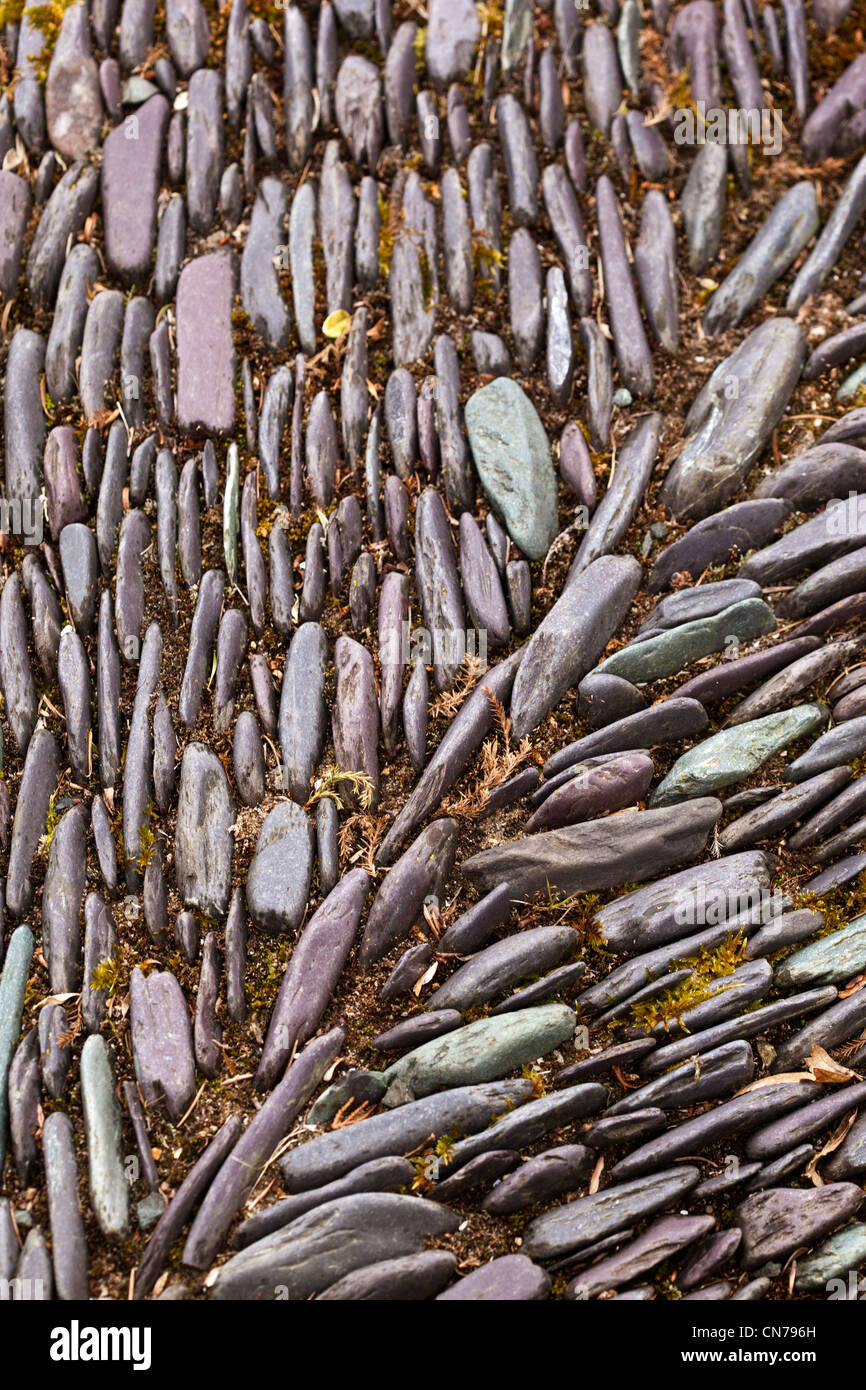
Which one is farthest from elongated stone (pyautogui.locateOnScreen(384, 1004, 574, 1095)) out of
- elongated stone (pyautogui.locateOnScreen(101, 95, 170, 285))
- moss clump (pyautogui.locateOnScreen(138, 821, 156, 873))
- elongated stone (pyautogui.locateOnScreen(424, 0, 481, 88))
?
elongated stone (pyautogui.locateOnScreen(424, 0, 481, 88))

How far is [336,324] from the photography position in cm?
381

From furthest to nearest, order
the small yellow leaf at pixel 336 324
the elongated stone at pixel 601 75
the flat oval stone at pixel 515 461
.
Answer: the elongated stone at pixel 601 75
the small yellow leaf at pixel 336 324
the flat oval stone at pixel 515 461

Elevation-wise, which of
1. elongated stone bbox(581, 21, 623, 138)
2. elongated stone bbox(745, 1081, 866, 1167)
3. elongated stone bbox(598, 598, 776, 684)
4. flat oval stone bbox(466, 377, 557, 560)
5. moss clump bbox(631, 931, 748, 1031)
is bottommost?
elongated stone bbox(745, 1081, 866, 1167)

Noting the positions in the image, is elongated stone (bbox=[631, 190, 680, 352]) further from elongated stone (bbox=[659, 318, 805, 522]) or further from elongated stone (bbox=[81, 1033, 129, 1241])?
elongated stone (bbox=[81, 1033, 129, 1241])

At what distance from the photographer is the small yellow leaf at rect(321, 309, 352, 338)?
12.5 feet

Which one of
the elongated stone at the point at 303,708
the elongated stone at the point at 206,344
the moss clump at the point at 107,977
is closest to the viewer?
the moss clump at the point at 107,977

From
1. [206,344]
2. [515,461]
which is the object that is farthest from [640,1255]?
[206,344]

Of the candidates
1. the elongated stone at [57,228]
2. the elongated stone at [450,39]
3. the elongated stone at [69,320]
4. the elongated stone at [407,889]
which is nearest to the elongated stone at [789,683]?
the elongated stone at [407,889]

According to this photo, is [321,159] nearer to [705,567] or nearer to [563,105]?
[563,105]

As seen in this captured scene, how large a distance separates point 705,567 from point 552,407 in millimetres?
796

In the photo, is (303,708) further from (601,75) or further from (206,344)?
(601,75)

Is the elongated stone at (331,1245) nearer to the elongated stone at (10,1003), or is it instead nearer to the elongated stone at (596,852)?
the elongated stone at (10,1003)

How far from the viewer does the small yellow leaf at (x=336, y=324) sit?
3801 mm

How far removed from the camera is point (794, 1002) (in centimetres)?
295
